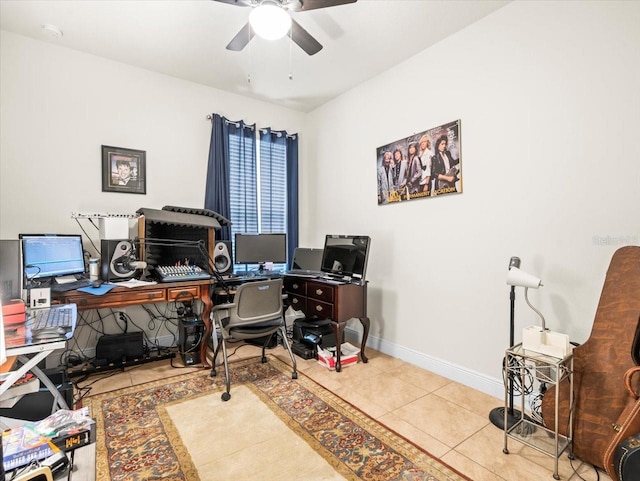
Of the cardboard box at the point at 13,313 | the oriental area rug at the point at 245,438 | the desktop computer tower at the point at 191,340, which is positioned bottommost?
the oriental area rug at the point at 245,438

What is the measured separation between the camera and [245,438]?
1913 millimetres

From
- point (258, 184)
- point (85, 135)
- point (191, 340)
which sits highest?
point (85, 135)

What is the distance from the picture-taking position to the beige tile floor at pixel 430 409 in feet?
5.51

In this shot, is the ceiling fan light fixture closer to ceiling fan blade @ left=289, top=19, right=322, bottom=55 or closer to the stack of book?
ceiling fan blade @ left=289, top=19, right=322, bottom=55

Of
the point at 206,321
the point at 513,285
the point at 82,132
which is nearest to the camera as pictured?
the point at 513,285

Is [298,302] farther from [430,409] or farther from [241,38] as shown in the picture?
[241,38]

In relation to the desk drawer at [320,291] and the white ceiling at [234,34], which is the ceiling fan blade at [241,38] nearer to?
the white ceiling at [234,34]

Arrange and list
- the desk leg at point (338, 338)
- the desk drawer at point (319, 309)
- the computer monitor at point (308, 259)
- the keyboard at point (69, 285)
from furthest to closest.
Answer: the computer monitor at point (308, 259)
the desk drawer at point (319, 309)
the desk leg at point (338, 338)
the keyboard at point (69, 285)

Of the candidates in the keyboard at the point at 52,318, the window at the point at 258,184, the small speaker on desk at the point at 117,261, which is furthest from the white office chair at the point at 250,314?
the window at the point at 258,184

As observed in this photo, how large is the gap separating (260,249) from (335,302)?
3.96 ft

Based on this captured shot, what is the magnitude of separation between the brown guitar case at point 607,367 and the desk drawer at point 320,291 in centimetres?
171

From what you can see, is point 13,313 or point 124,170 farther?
point 124,170

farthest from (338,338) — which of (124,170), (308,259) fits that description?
(124,170)

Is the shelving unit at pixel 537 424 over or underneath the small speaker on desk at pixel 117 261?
underneath
